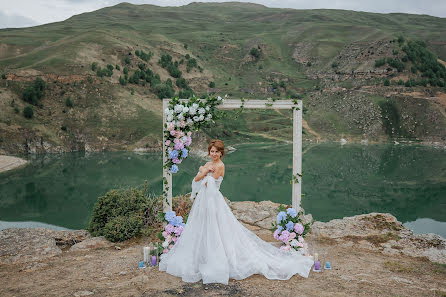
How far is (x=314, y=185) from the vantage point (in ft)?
111

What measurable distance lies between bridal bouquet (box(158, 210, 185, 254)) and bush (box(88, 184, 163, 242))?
2.43 m

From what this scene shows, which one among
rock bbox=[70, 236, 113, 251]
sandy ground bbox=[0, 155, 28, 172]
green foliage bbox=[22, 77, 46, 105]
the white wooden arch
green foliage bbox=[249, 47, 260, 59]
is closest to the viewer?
the white wooden arch

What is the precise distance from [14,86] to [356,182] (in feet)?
158

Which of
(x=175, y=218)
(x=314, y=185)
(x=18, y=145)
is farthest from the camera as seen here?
(x=18, y=145)

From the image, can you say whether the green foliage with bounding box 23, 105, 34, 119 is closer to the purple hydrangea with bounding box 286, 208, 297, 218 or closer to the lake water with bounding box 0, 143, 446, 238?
the lake water with bounding box 0, 143, 446, 238

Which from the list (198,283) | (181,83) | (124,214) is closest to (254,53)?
(181,83)

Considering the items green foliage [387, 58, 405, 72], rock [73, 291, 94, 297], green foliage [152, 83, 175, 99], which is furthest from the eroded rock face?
green foliage [387, 58, 405, 72]

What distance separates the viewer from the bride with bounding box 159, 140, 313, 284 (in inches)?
263

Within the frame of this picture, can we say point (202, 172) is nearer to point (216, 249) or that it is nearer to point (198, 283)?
point (216, 249)

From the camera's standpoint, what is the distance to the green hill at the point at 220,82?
53469 millimetres

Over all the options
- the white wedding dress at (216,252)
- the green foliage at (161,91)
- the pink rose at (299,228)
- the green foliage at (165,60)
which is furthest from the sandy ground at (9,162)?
the green foliage at (165,60)

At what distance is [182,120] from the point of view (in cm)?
830

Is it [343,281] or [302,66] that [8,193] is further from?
[302,66]

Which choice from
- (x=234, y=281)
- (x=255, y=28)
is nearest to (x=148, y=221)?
(x=234, y=281)
